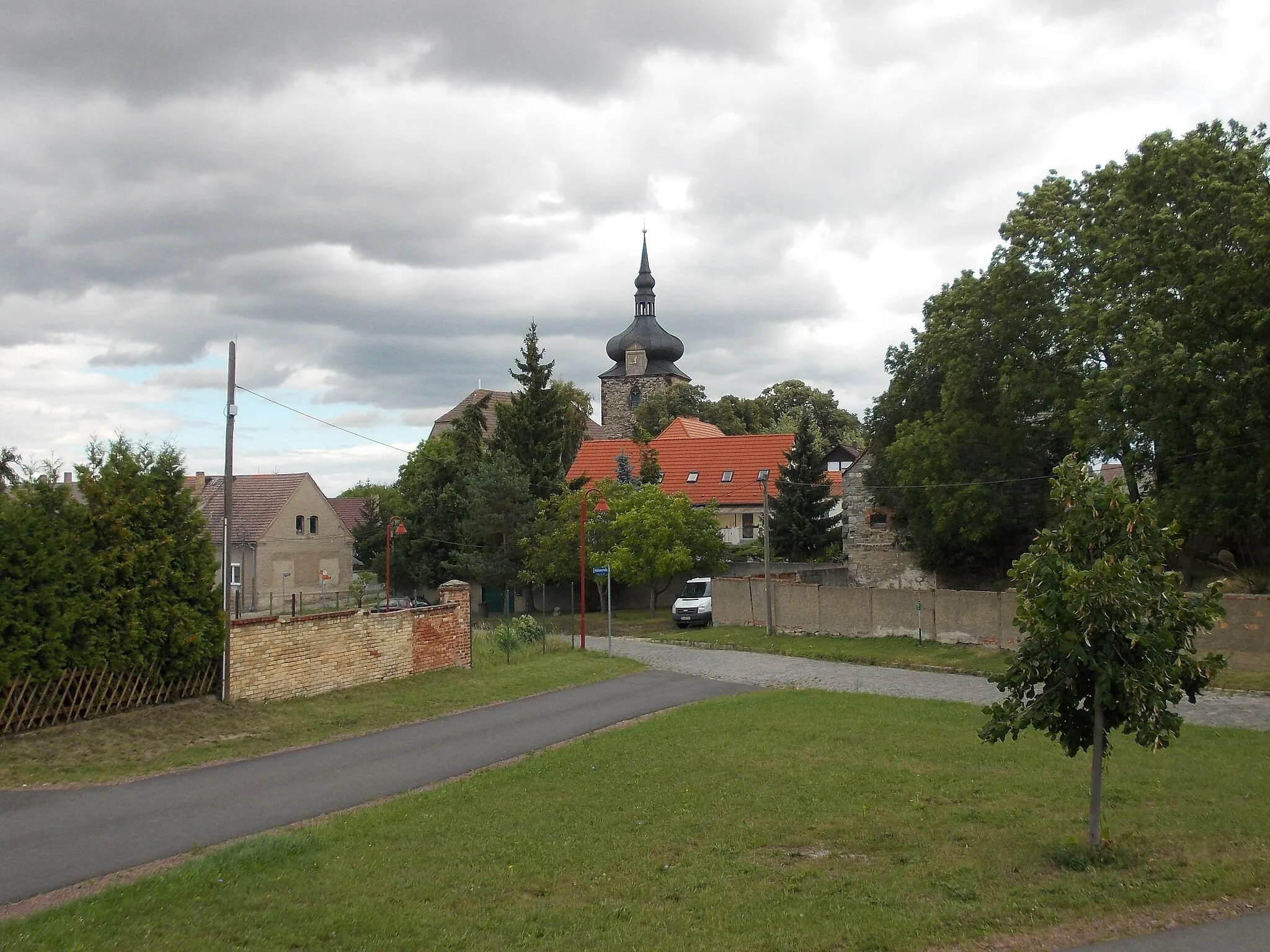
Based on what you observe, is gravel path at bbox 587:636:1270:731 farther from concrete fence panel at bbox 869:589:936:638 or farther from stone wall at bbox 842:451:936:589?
stone wall at bbox 842:451:936:589

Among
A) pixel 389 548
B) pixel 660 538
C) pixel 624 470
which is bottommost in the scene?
pixel 389 548

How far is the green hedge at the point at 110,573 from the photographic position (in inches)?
572

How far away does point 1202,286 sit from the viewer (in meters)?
25.1

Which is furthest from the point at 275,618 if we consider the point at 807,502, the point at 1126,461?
the point at 807,502

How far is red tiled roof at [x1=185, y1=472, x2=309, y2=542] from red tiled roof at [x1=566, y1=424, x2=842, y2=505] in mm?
14526

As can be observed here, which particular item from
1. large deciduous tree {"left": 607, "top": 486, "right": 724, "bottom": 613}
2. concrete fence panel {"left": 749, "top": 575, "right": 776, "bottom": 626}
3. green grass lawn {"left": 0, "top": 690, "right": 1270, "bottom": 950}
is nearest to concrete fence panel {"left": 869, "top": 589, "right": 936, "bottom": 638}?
concrete fence panel {"left": 749, "top": 575, "right": 776, "bottom": 626}

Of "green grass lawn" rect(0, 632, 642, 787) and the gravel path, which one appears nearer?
"green grass lawn" rect(0, 632, 642, 787)

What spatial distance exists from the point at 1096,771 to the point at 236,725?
1309cm

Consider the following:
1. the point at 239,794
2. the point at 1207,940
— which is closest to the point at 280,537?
the point at 239,794

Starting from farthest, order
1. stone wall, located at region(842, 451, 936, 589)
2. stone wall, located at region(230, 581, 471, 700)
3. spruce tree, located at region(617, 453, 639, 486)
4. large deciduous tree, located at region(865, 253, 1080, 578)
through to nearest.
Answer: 1. spruce tree, located at region(617, 453, 639, 486)
2. stone wall, located at region(842, 451, 936, 589)
3. large deciduous tree, located at region(865, 253, 1080, 578)
4. stone wall, located at region(230, 581, 471, 700)

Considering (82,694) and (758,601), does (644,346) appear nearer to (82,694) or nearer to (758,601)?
(758,601)

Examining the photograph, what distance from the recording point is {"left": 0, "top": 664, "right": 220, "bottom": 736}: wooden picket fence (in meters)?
14.5

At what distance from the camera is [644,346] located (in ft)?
356

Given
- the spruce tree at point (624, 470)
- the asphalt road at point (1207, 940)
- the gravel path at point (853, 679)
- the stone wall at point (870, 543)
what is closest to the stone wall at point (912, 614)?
the gravel path at point (853, 679)
